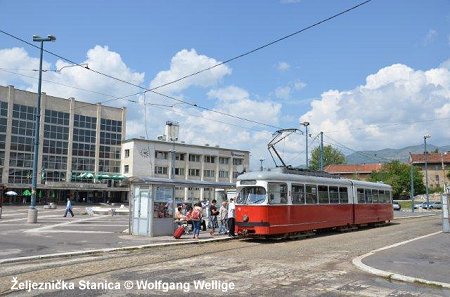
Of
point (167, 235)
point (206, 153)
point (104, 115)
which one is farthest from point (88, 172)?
point (167, 235)

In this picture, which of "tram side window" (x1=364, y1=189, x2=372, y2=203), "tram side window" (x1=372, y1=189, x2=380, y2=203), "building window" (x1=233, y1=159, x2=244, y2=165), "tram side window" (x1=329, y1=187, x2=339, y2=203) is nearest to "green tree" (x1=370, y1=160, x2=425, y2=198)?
"building window" (x1=233, y1=159, x2=244, y2=165)

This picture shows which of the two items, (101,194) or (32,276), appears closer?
(32,276)

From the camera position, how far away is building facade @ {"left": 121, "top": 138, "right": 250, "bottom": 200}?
8412cm

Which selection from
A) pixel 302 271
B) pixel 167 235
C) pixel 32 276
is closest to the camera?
A: pixel 32 276

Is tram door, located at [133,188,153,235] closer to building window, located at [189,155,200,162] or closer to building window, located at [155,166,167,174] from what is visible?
building window, located at [155,166,167,174]

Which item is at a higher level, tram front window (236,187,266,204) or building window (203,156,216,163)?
building window (203,156,216,163)

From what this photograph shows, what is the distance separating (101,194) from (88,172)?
17.9ft

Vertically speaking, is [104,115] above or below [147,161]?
above

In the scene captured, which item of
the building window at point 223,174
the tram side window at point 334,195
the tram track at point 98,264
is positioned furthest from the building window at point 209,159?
the tram track at point 98,264

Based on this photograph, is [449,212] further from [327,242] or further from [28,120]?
[28,120]

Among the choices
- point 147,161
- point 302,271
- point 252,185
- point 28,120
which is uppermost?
point 28,120

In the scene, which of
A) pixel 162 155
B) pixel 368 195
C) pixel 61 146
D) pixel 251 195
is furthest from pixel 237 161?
Result: pixel 251 195

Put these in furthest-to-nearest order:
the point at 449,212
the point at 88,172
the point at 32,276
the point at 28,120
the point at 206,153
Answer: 1. the point at 206,153
2. the point at 88,172
3. the point at 28,120
4. the point at 449,212
5. the point at 32,276

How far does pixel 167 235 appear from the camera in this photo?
70.9ft
